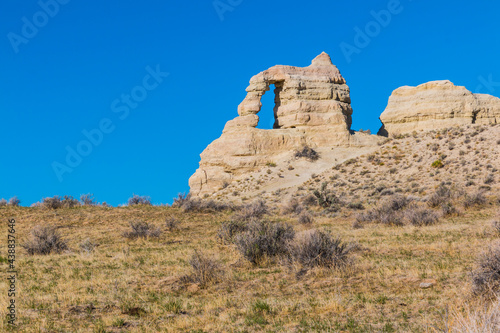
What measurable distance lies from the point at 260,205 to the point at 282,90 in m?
29.8

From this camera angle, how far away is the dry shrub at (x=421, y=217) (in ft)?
63.4

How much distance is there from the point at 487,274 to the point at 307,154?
44815 mm

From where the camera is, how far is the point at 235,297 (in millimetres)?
9305

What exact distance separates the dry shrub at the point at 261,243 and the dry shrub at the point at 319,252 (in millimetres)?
1323

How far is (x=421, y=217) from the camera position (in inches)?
770

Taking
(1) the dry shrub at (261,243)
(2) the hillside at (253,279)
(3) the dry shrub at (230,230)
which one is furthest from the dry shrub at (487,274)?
(3) the dry shrub at (230,230)

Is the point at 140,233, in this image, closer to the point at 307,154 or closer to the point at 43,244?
the point at 43,244

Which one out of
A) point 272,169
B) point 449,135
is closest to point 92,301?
point 272,169

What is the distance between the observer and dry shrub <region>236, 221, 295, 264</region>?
12.8 m

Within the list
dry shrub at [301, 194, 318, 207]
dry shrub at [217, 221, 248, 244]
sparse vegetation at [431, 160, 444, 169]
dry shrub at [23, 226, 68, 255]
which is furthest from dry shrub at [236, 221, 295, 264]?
sparse vegetation at [431, 160, 444, 169]

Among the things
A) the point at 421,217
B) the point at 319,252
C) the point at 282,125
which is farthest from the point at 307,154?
the point at 319,252

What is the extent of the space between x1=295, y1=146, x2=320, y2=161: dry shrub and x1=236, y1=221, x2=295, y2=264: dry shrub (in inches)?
1500

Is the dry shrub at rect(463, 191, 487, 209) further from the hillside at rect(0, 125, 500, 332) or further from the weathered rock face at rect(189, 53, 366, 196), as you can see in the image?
the weathered rock face at rect(189, 53, 366, 196)

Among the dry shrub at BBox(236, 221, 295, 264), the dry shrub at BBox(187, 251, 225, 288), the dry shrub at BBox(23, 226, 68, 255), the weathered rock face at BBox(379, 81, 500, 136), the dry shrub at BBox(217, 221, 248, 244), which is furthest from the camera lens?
the weathered rock face at BBox(379, 81, 500, 136)
